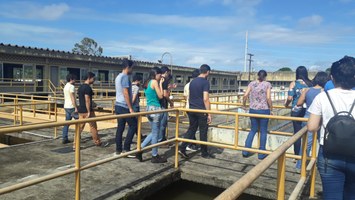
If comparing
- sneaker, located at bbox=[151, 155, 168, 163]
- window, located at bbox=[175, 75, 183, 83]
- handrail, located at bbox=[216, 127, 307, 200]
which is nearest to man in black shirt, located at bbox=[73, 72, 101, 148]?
sneaker, located at bbox=[151, 155, 168, 163]

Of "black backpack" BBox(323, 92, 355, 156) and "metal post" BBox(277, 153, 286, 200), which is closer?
"black backpack" BBox(323, 92, 355, 156)

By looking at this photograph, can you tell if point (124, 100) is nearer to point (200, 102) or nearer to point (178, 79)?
point (200, 102)

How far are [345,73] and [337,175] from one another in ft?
2.81

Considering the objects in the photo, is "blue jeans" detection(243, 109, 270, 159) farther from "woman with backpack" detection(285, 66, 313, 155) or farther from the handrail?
the handrail

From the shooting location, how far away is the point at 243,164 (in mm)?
6051

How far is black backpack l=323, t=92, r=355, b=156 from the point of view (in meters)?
2.43

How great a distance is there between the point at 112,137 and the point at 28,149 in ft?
6.77

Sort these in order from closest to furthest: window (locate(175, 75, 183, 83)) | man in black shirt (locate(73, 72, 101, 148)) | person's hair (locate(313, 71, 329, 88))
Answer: person's hair (locate(313, 71, 329, 88)), man in black shirt (locate(73, 72, 101, 148)), window (locate(175, 75, 183, 83))

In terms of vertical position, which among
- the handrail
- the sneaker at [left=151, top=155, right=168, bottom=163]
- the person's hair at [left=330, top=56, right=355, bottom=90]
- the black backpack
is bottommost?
the sneaker at [left=151, top=155, right=168, bottom=163]

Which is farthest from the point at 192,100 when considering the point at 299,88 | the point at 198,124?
the point at 299,88

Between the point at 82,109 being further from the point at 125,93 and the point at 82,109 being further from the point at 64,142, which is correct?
the point at 125,93

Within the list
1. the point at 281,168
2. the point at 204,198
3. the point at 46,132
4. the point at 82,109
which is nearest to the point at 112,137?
the point at 82,109

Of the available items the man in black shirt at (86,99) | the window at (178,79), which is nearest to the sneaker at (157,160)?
the man in black shirt at (86,99)

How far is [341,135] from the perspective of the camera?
8.06 ft
